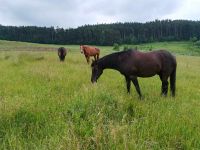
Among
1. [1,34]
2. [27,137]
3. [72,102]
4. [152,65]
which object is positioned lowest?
[27,137]

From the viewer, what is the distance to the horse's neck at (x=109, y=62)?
1060 centimetres

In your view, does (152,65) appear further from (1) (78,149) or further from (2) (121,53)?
(1) (78,149)

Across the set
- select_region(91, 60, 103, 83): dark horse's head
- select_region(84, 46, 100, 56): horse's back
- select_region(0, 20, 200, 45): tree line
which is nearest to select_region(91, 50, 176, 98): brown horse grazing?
select_region(91, 60, 103, 83): dark horse's head

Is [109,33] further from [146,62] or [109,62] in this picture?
[146,62]

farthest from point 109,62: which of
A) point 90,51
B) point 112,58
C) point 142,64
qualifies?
point 90,51

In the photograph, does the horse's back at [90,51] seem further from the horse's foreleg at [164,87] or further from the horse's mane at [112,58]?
the horse's foreleg at [164,87]

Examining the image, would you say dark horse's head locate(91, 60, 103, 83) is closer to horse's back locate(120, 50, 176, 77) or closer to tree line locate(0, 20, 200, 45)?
horse's back locate(120, 50, 176, 77)

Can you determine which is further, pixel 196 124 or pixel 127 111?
pixel 127 111

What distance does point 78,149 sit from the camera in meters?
4.30

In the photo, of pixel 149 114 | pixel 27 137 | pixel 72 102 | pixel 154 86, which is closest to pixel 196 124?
pixel 149 114

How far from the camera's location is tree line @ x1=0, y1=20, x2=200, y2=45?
11981 centimetres

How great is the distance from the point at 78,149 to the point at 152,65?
634cm

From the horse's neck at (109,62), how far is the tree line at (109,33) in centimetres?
10496

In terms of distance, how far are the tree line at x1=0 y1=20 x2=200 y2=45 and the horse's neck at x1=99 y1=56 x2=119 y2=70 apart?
104964mm
